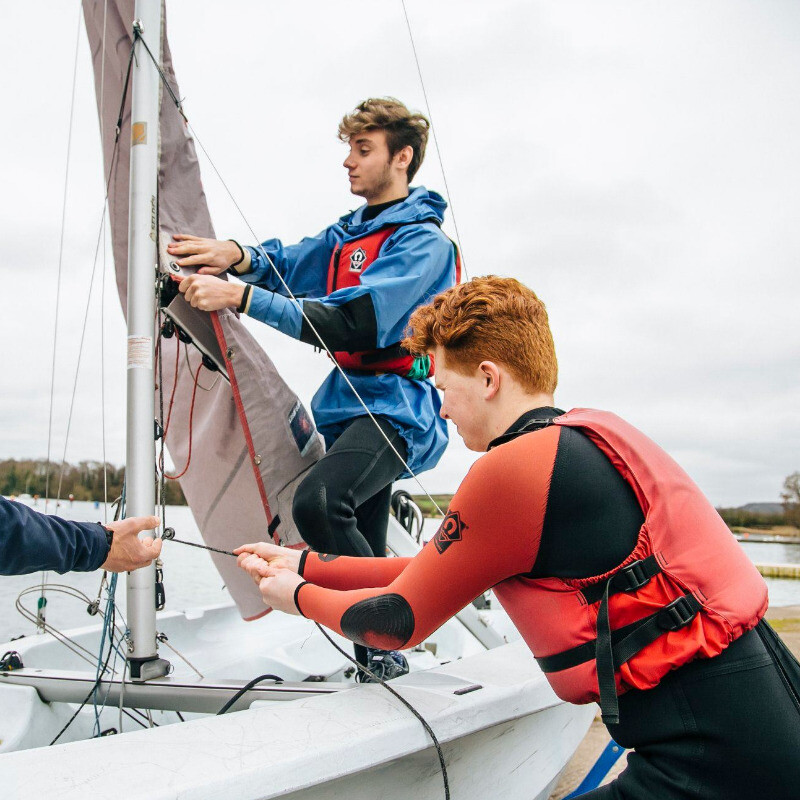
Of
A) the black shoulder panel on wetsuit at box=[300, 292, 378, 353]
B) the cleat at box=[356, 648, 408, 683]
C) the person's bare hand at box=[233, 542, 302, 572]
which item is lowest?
the cleat at box=[356, 648, 408, 683]

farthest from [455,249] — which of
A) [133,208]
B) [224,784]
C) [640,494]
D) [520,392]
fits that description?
[224,784]

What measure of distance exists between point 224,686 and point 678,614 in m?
1.27

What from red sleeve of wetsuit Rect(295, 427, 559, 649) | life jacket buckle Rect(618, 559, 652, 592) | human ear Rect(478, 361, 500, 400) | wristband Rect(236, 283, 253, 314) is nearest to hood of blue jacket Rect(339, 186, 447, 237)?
wristband Rect(236, 283, 253, 314)

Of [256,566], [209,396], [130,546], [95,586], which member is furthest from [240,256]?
[95,586]

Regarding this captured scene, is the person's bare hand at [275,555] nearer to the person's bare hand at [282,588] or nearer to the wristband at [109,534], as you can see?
the person's bare hand at [282,588]

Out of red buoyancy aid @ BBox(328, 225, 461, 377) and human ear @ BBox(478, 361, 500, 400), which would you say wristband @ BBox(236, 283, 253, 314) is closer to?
red buoyancy aid @ BBox(328, 225, 461, 377)

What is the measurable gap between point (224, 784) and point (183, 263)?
1747mm

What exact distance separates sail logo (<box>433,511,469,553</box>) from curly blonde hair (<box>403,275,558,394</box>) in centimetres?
32

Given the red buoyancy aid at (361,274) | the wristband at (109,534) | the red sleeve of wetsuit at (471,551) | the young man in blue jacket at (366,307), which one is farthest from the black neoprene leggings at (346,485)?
the red sleeve of wetsuit at (471,551)

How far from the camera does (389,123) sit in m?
2.47

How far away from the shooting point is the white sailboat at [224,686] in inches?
43.9

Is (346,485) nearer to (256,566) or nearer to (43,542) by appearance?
(256,566)

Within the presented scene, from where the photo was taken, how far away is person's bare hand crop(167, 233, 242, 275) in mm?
2330

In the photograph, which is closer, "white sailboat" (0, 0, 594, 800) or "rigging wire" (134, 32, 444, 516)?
"white sailboat" (0, 0, 594, 800)
